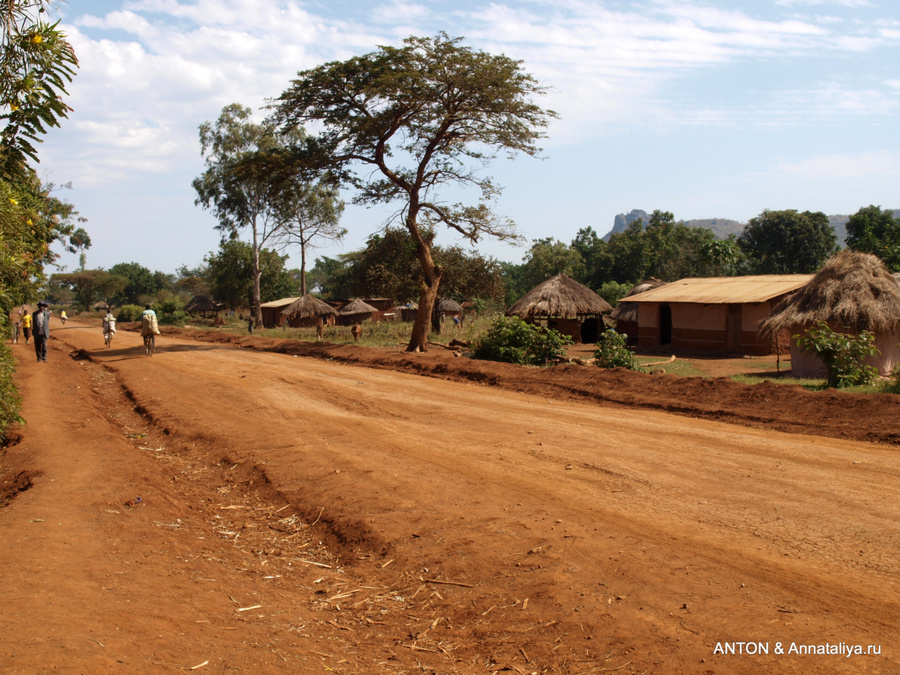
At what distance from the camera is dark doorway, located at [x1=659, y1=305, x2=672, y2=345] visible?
3178 cm

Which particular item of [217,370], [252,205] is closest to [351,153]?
[217,370]

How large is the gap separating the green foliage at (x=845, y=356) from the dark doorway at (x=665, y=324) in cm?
1743

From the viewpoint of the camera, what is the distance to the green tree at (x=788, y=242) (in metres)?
56.2

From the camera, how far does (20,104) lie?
6.05 meters

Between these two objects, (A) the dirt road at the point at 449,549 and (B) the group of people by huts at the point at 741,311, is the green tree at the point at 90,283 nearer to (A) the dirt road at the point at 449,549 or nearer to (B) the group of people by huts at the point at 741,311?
(B) the group of people by huts at the point at 741,311

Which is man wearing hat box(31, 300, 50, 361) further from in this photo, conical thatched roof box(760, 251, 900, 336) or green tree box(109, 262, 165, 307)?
green tree box(109, 262, 165, 307)

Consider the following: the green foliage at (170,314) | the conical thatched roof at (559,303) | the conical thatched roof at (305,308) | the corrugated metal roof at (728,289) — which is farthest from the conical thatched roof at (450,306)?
the green foliage at (170,314)

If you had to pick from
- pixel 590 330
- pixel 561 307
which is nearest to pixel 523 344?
pixel 561 307

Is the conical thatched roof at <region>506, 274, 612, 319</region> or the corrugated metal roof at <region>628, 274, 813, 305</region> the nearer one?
the corrugated metal roof at <region>628, 274, 813, 305</region>

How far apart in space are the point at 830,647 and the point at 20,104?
304 inches

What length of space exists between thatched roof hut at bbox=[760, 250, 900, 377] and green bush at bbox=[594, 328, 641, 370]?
180 inches

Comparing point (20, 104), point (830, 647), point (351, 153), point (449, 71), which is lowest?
point (830, 647)

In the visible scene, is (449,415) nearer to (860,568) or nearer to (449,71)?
(860,568)

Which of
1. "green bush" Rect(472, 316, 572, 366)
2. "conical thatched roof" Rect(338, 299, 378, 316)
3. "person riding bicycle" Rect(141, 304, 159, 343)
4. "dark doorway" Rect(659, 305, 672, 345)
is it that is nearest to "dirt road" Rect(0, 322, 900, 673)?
"green bush" Rect(472, 316, 572, 366)
